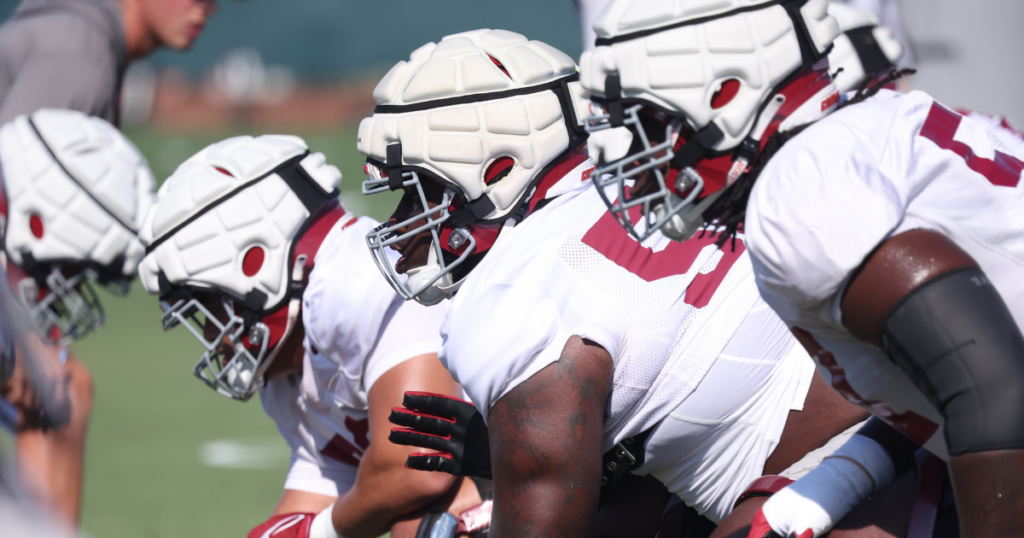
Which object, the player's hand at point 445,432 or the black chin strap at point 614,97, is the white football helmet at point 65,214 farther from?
the black chin strap at point 614,97

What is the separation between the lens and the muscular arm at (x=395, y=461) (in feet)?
9.66

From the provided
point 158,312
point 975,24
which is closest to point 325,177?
point 975,24

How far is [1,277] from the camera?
4.41ft

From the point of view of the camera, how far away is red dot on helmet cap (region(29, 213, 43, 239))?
414 cm

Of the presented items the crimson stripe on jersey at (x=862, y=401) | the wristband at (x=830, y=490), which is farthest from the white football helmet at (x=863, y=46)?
the wristband at (x=830, y=490)

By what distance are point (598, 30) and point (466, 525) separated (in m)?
1.56

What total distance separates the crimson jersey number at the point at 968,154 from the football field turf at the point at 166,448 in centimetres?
382

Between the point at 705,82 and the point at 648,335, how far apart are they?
61 cm

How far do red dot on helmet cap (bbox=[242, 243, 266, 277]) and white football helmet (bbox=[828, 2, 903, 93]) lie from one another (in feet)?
6.07

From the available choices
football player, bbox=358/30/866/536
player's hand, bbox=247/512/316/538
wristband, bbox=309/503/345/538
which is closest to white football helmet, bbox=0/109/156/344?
player's hand, bbox=247/512/316/538

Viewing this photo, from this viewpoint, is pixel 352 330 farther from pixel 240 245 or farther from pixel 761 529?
pixel 761 529

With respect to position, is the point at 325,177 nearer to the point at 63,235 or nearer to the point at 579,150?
the point at 579,150

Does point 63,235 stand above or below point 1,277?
below

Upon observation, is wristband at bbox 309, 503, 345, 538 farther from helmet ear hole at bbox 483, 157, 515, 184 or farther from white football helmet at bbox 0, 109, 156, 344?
white football helmet at bbox 0, 109, 156, 344
